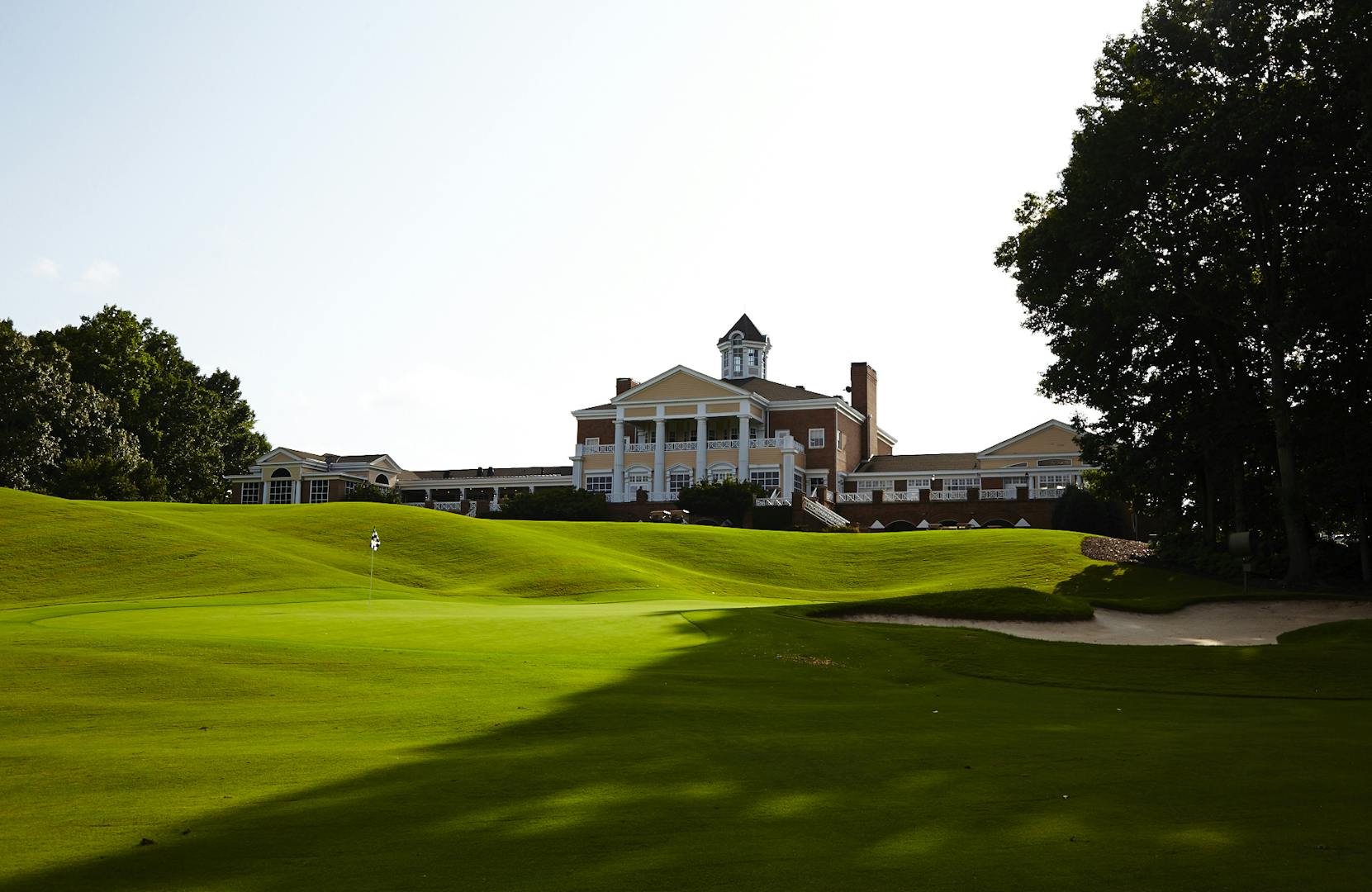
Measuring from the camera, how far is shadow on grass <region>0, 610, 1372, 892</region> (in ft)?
19.5

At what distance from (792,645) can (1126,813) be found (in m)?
10.7

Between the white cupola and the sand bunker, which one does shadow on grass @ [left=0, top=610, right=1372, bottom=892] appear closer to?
the sand bunker

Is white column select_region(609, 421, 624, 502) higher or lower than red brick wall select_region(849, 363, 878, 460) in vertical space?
lower

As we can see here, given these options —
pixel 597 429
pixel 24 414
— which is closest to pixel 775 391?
pixel 597 429

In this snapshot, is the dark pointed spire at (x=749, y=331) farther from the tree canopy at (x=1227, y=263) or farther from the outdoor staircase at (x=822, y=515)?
the tree canopy at (x=1227, y=263)

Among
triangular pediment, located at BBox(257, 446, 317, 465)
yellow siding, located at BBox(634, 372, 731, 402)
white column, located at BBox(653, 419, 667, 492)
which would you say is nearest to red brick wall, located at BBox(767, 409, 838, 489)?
yellow siding, located at BBox(634, 372, 731, 402)

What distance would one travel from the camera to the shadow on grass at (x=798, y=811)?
595cm

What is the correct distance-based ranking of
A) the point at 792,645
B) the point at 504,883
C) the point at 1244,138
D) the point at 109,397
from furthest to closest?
the point at 109,397
the point at 1244,138
the point at 792,645
the point at 504,883

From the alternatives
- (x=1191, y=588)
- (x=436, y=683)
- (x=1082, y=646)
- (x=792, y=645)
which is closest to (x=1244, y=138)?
(x=1191, y=588)

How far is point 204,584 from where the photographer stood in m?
32.9

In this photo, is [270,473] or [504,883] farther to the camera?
[270,473]

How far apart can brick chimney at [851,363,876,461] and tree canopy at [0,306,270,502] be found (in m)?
46.9

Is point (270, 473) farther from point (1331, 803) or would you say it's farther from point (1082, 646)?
point (1331, 803)

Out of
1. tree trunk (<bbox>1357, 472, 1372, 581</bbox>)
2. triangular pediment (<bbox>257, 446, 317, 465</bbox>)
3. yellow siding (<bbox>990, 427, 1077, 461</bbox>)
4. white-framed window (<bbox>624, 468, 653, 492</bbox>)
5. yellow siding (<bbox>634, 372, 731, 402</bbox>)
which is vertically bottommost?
tree trunk (<bbox>1357, 472, 1372, 581</bbox>)
